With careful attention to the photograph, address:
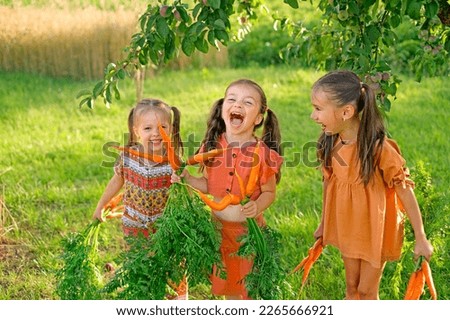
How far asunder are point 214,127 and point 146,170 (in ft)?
1.00

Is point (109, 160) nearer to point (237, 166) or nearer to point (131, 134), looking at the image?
point (131, 134)

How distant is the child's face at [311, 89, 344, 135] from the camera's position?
2.66 meters

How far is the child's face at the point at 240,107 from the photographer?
2.73 m

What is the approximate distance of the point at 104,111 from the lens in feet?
21.6

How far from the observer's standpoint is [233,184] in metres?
2.80

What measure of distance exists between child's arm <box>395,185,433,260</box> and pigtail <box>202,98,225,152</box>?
2.20 ft

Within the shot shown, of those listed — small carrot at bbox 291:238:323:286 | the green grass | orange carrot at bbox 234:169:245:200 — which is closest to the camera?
orange carrot at bbox 234:169:245:200

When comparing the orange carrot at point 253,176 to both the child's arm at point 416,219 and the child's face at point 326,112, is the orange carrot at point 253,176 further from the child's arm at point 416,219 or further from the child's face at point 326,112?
the child's arm at point 416,219

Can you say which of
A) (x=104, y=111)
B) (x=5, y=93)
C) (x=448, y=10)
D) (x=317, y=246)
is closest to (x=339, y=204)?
(x=317, y=246)

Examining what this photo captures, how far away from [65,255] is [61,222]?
1429mm

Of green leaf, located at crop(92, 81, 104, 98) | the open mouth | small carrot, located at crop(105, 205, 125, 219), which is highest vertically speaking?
the open mouth

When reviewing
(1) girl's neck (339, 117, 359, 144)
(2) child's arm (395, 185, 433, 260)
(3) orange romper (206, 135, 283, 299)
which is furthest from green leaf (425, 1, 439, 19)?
(3) orange romper (206, 135, 283, 299)

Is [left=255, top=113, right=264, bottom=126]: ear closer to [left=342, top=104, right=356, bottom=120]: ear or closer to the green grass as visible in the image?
[left=342, top=104, right=356, bottom=120]: ear
